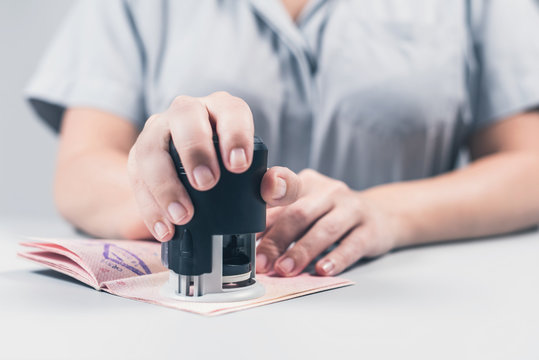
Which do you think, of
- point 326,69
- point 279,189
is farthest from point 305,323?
point 326,69

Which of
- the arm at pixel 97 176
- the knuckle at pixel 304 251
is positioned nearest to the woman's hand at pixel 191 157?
the knuckle at pixel 304 251

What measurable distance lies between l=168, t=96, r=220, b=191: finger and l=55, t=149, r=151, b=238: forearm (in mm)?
257

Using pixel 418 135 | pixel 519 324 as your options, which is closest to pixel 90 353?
pixel 519 324

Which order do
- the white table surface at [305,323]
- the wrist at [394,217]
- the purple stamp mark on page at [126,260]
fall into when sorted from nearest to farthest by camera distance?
1. the white table surface at [305,323]
2. the purple stamp mark on page at [126,260]
3. the wrist at [394,217]

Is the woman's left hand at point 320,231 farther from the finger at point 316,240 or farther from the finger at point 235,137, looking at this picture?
the finger at point 235,137

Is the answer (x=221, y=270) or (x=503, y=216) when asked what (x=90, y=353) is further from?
(x=503, y=216)

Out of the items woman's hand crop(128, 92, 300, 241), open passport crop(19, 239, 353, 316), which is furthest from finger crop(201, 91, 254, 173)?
open passport crop(19, 239, 353, 316)

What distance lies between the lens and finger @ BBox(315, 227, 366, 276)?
507mm

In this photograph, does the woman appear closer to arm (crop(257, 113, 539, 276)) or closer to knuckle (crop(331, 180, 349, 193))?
arm (crop(257, 113, 539, 276))

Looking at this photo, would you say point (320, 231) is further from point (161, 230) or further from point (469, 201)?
point (469, 201)

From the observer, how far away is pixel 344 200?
563mm

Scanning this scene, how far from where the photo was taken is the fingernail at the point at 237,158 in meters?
0.37

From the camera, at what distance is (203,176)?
0.36 meters

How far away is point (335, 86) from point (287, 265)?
1.39 feet
